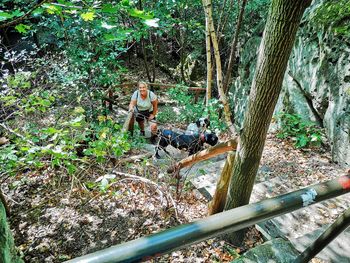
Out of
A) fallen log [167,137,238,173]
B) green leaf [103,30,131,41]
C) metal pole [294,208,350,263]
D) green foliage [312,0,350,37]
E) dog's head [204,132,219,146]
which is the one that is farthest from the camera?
dog's head [204,132,219,146]

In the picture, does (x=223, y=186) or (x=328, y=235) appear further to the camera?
(x=223, y=186)

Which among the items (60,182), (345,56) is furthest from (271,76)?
(345,56)

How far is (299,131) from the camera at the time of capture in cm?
575

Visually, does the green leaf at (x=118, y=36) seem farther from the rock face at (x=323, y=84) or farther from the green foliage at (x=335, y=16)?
the green foliage at (x=335, y=16)

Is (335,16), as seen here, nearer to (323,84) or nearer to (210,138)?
(323,84)

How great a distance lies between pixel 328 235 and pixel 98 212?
2837 millimetres

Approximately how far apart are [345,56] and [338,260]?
3.91m

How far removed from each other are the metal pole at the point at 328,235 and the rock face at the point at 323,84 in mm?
3937

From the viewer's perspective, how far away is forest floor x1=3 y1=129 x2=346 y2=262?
9.49 ft

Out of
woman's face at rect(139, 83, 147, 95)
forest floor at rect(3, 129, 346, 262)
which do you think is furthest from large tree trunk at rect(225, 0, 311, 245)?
woman's face at rect(139, 83, 147, 95)

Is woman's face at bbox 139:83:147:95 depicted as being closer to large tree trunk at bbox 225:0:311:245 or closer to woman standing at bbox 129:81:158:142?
woman standing at bbox 129:81:158:142

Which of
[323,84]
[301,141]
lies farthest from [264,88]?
[323,84]

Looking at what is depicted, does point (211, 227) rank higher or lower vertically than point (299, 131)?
higher

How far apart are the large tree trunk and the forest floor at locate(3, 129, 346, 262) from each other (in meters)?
0.72
